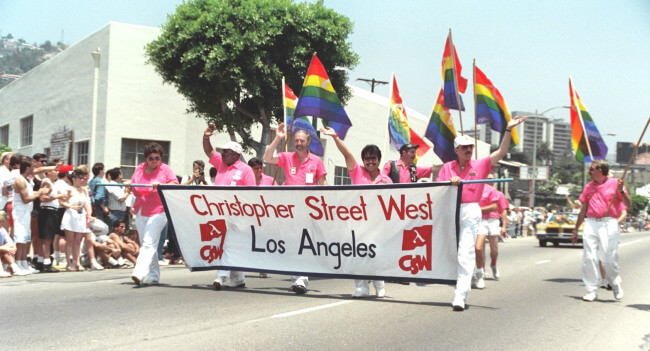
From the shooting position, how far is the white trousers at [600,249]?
10.0m

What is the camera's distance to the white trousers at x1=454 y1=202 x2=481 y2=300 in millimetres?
8195

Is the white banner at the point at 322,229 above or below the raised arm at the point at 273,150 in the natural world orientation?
below

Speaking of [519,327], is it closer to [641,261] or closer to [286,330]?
[286,330]

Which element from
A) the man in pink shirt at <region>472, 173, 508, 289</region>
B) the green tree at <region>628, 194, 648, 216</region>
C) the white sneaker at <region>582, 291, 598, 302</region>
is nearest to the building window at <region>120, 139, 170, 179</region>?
the man in pink shirt at <region>472, 173, 508, 289</region>

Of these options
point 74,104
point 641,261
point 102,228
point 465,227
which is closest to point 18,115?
point 74,104

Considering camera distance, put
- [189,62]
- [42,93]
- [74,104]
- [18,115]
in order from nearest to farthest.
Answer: [189,62], [74,104], [42,93], [18,115]

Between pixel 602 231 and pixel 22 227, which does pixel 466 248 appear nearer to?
pixel 602 231

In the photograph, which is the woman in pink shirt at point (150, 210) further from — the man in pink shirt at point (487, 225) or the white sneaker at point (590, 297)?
the white sneaker at point (590, 297)

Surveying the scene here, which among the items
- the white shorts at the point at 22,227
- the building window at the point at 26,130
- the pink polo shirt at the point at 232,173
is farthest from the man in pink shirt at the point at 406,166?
the building window at the point at 26,130

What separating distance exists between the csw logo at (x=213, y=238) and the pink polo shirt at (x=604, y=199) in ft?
16.5

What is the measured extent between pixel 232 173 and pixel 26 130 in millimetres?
31164

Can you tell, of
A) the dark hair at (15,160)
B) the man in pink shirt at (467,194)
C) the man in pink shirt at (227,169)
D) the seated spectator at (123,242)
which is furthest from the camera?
the seated spectator at (123,242)

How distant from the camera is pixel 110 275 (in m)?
12.2

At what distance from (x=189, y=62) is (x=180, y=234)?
46.1 feet
